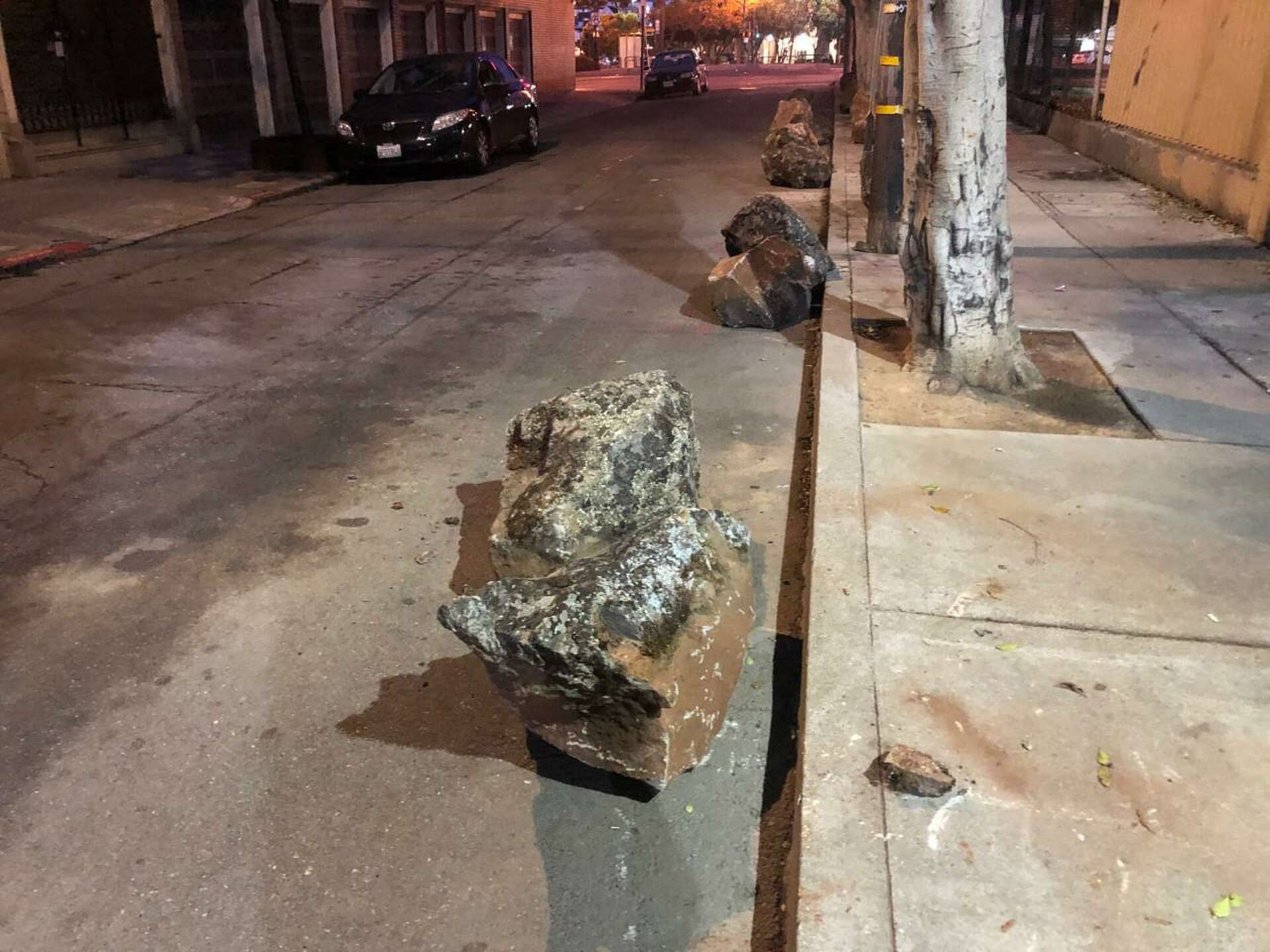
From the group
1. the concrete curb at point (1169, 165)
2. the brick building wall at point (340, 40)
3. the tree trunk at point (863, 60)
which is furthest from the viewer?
the brick building wall at point (340, 40)

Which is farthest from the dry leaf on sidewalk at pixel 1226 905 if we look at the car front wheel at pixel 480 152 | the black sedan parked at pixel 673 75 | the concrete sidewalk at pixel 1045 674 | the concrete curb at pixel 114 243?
the black sedan parked at pixel 673 75

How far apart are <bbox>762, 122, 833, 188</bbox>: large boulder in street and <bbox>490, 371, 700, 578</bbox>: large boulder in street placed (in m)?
10.7

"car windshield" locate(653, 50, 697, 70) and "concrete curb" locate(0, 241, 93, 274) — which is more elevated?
"car windshield" locate(653, 50, 697, 70)

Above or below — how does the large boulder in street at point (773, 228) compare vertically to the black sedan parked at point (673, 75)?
below

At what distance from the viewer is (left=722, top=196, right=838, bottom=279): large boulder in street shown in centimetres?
845

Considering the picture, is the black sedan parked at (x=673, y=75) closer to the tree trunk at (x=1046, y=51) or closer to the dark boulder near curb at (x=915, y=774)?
the tree trunk at (x=1046, y=51)

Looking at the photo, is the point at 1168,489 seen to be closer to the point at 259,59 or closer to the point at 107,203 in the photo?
the point at 107,203

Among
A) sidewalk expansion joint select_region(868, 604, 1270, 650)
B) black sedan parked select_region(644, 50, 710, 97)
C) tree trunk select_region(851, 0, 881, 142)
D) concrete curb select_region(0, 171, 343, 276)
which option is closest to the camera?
sidewalk expansion joint select_region(868, 604, 1270, 650)

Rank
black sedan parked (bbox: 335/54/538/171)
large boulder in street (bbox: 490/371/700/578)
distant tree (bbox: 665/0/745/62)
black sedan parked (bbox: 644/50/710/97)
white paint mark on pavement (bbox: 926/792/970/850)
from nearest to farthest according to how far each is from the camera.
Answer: white paint mark on pavement (bbox: 926/792/970/850) < large boulder in street (bbox: 490/371/700/578) < black sedan parked (bbox: 335/54/538/171) < black sedan parked (bbox: 644/50/710/97) < distant tree (bbox: 665/0/745/62)

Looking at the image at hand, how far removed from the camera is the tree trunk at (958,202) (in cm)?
539

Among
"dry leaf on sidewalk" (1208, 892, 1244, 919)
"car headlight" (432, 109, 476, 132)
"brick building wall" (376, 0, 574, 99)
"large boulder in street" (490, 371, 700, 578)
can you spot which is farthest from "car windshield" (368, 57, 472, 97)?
"dry leaf on sidewalk" (1208, 892, 1244, 919)

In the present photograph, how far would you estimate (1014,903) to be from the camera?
244cm

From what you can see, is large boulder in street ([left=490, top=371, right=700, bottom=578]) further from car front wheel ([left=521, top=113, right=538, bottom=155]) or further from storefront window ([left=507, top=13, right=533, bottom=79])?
storefront window ([left=507, top=13, right=533, bottom=79])

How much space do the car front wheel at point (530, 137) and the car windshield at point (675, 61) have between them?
19080mm
